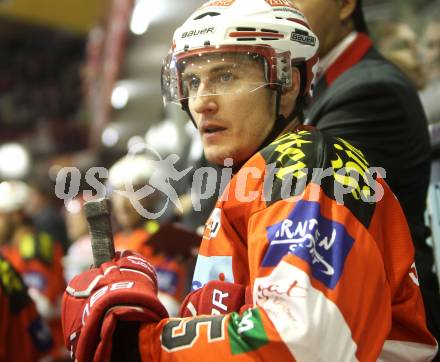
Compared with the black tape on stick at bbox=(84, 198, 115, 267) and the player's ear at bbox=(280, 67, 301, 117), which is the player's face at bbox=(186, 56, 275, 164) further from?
the black tape on stick at bbox=(84, 198, 115, 267)

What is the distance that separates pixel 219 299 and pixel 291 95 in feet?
2.12

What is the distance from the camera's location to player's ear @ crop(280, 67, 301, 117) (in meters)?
1.99

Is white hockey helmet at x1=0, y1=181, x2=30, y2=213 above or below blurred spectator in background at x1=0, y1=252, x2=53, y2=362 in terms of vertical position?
below

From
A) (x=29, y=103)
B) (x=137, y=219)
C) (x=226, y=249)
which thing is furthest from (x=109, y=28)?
(x=29, y=103)

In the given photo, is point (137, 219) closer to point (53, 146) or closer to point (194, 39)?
point (194, 39)

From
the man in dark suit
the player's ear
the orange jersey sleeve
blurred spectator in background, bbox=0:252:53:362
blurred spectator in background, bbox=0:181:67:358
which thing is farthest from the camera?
blurred spectator in background, bbox=0:181:67:358

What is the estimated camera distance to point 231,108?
187cm

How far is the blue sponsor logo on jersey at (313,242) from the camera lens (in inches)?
56.5

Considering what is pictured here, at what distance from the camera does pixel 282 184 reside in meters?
1.55

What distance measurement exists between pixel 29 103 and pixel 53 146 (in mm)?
2207

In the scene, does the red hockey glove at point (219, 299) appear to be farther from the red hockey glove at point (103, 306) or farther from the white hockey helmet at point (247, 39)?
the white hockey helmet at point (247, 39)

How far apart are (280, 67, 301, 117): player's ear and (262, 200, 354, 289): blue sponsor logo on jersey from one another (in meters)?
0.53

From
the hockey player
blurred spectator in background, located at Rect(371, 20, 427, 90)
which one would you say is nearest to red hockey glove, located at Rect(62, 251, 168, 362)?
the hockey player

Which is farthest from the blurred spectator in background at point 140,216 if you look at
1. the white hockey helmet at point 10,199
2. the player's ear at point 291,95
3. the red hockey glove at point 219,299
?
the red hockey glove at point 219,299
